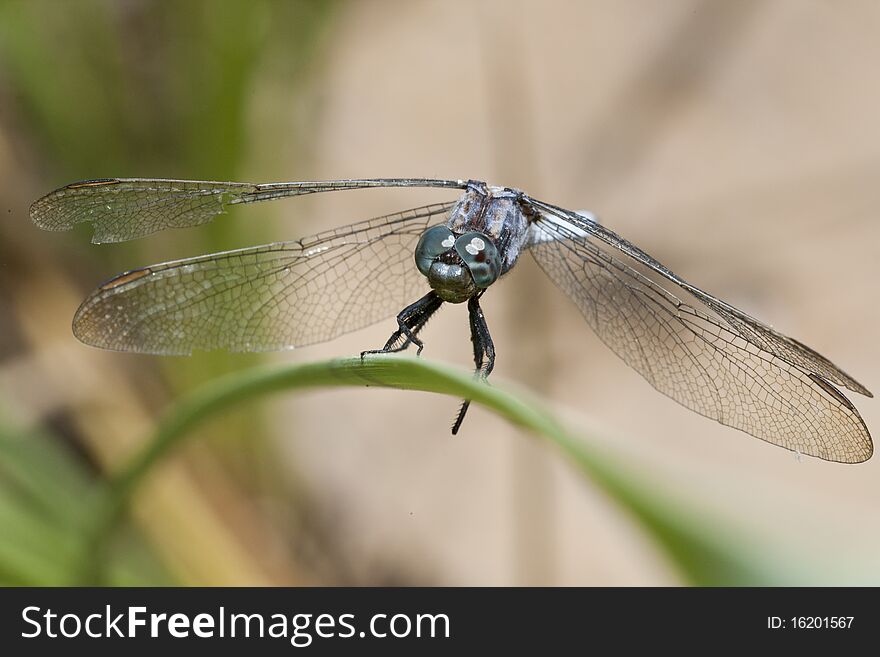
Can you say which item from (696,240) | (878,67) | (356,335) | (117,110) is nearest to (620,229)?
(696,240)

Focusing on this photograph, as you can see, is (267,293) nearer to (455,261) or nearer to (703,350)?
(455,261)

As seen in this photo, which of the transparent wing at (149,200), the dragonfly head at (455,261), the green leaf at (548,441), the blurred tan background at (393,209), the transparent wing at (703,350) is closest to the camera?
the green leaf at (548,441)

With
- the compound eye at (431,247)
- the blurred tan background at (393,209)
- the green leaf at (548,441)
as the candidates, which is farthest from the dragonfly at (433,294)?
the blurred tan background at (393,209)

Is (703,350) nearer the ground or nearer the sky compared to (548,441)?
nearer the sky

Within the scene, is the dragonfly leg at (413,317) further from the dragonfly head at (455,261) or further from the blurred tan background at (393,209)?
the blurred tan background at (393,209)

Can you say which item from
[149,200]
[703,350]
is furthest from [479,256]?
[149,200]

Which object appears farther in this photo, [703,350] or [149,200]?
[149,200]


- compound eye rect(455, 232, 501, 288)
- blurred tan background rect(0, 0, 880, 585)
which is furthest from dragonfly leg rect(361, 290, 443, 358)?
blurred tan background rect(0, 0, 880, 585)

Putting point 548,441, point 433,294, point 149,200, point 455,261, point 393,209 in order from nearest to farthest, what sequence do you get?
point 548,441 → point 455,261 → point 433,294 → point 149,200 → point 393,209

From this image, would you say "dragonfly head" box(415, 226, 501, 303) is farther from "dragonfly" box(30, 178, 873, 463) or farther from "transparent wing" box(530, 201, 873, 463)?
"transparent wing" box(530, 201, 873, 463)
